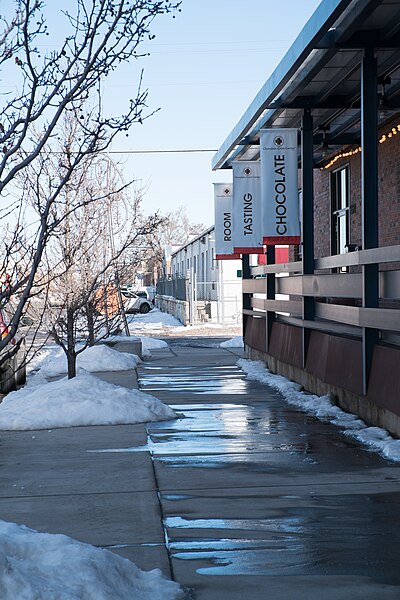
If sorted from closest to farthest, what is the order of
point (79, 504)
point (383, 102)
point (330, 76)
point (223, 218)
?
point (79, 504), point (330, 76), point (383, 102), point (223, 218)

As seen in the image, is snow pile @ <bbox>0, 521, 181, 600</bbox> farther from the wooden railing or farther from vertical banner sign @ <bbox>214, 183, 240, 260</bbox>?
vertical banner sign @ <bbox>214, 183, 240, 260</bbox>

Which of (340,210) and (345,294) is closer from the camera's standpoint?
(345,294)

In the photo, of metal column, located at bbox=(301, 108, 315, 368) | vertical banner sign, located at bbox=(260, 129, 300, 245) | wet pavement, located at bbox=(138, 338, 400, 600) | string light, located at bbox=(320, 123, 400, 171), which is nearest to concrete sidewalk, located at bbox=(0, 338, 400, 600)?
wet pavement, located at bbox=(138, 338, 400, 600)

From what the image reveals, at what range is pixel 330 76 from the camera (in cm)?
1295

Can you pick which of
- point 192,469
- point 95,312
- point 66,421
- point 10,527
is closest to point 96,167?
point 95,312

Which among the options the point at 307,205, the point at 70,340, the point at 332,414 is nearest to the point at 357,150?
the point at 307,205

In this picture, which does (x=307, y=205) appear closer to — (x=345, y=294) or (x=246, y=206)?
(x=345, y=294)

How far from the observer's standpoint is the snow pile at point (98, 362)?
1942 cm

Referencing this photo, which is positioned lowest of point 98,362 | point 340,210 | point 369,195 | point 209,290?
point 98,362

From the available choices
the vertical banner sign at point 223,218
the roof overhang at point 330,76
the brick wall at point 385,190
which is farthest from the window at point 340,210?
the vertical banner sign at point 223,218

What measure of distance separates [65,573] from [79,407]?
6819 mm

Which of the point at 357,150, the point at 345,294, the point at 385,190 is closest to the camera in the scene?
the point at 345,294

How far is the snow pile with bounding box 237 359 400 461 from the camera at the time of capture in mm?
8922

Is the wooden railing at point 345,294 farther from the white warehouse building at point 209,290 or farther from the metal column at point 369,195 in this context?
the white warehouse building at point 209,290
